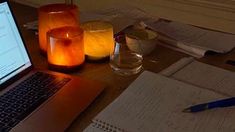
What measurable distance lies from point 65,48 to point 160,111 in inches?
13.7

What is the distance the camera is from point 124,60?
112 cm

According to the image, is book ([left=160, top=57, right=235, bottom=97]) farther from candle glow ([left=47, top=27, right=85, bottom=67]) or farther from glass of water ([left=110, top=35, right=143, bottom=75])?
candle glow ([left=47, top=27, right=85, bottom=67])

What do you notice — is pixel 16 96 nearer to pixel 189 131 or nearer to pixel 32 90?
pixel 32 90

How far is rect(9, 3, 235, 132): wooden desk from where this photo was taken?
870 millimetres

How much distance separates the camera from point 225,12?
2.29 metres

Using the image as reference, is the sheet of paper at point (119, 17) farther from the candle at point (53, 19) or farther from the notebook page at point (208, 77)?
→ the notebook page at point (208, 77)

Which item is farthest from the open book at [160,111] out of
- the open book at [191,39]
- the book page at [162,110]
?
the open book at [191,39]

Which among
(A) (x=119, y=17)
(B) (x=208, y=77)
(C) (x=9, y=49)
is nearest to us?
(C) (x=9, y=49)

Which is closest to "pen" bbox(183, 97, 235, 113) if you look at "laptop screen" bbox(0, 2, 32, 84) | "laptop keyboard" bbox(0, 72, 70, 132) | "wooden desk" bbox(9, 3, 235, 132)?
"wooden desk" bbox(9, 3, 235, 132)

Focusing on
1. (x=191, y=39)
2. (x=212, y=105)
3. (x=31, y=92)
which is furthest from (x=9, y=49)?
(x=191, y=39)

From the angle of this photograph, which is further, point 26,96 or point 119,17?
point 119,17

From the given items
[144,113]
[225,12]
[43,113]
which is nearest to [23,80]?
[43,113]

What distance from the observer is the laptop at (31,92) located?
80 cm

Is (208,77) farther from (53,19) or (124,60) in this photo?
(53,19)
